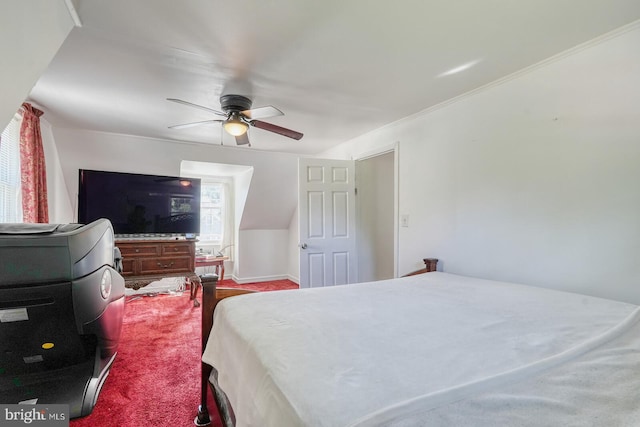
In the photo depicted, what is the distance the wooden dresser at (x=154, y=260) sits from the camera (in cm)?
375

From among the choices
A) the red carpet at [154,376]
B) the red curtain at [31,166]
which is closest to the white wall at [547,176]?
the red carpet at [154,376]

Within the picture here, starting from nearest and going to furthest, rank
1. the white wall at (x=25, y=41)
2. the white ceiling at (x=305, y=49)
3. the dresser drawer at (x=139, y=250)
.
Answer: the white wall at (x=25, y=41) → the white ceiling at (x=305, y=49) → the dresser drawer at (x=139, y=250)

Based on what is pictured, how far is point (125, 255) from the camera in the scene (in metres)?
3.74

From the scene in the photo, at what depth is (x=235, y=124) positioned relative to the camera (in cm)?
258

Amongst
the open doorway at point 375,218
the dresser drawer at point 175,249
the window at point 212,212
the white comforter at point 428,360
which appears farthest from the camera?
the window at point 212,212

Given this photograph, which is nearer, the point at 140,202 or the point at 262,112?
the point at 262,112

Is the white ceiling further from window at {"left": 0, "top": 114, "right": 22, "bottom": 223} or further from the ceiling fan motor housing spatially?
window at {"left": 0, "top": 114, "right": 22, "bottom": 223}

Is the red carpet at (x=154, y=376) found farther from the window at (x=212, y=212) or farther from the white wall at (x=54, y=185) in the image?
the window at (x=212, y=212)

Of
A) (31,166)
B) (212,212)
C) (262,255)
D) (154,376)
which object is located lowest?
(154,376)

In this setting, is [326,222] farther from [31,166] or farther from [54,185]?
[54,185]

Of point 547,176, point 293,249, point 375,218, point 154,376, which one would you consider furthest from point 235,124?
point 293,249

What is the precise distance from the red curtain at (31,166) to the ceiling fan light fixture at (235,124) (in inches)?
77.8

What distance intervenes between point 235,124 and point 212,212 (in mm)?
3435

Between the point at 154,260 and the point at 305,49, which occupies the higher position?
the point at 305,49
